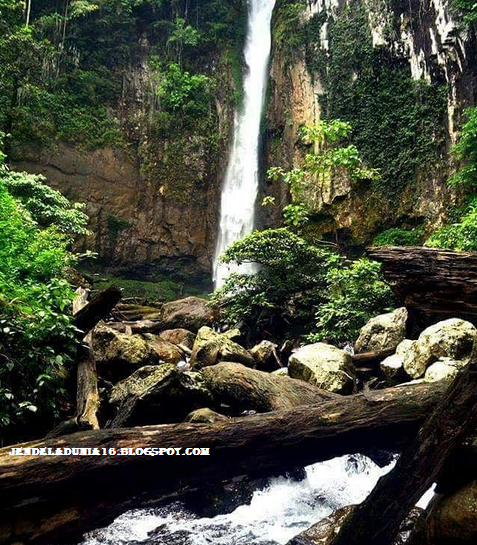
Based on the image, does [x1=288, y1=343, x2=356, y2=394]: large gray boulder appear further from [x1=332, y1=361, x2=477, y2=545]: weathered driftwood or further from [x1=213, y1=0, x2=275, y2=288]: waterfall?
[x1=213, y1=0, x2=275, y2=288]: waterfall

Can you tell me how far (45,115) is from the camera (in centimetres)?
1919

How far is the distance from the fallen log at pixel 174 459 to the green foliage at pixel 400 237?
10.5 meters

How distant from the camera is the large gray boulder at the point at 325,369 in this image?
20.1 feet

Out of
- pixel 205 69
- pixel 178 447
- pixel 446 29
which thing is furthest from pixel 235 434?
pixel 205 69

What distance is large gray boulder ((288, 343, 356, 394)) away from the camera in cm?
612

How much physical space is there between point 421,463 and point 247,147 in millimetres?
20328

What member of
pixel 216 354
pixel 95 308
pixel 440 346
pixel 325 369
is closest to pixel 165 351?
pixel 216 354

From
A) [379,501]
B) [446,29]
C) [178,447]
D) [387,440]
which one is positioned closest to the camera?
[379,501]

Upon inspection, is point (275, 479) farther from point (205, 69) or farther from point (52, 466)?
point (205, 69)

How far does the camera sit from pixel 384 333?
7.68 m

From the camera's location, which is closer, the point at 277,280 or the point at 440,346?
the point at 440,346

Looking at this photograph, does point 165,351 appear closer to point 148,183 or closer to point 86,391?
point 86,391

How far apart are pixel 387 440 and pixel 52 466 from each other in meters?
2.93

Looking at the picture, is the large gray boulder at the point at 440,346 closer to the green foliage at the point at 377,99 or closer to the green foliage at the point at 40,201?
the green foliage at the point at 40,201
